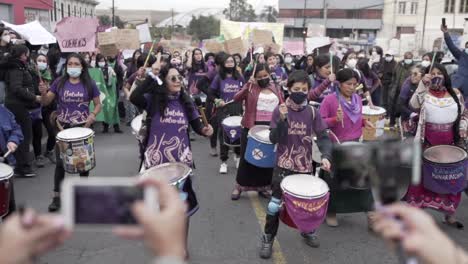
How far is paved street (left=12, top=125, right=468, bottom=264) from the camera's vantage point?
15.3ft

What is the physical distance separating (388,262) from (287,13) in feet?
254

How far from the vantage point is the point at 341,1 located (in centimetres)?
7606

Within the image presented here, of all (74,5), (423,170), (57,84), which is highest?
(74,5)

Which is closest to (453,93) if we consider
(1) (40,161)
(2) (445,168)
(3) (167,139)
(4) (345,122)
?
(2) (445,168)

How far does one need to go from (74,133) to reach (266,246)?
2500mm

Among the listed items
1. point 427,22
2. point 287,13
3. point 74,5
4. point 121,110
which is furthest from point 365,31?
point 121,110

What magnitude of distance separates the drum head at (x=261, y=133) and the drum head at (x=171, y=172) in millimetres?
1632

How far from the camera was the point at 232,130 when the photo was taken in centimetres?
734

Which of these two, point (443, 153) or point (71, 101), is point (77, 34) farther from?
point (443, 153)

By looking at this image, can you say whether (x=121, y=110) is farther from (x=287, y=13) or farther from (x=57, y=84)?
(x=287, y=13)

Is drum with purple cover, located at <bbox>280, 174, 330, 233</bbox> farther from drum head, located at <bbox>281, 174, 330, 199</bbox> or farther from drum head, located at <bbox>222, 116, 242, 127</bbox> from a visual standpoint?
drum head, located at <bbox>222, 116, 242, 127</bbox>

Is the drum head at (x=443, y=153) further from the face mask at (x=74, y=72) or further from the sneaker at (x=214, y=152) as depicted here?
the sneaker at (x=214, y=152)

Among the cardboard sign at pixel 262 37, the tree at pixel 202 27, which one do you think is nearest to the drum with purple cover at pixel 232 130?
the cardboard sign at pixel 262 37

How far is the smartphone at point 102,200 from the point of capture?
128 centimetres
